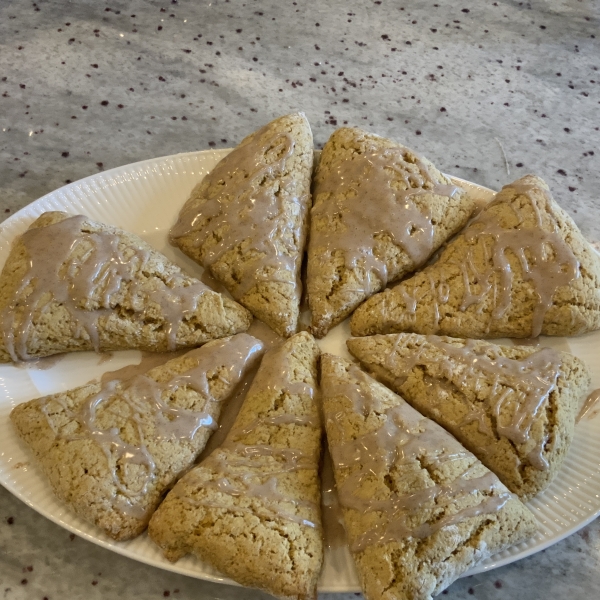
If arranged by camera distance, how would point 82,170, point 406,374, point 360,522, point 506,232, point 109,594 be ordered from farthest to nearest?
1. point 82,170
2. point 506,232
3. point 406,374
4. point 109,594
5. point 360,522

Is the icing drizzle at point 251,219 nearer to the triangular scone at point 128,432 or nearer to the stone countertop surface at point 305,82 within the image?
the triangular scone at point 128,432

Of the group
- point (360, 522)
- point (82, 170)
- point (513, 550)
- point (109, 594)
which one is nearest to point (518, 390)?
point (513, 550)

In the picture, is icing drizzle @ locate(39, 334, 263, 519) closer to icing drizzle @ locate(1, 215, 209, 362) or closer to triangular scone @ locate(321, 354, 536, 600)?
icing drizzle @ locate(1, 215, 209, 362)

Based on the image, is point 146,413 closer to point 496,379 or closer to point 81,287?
point 81,287

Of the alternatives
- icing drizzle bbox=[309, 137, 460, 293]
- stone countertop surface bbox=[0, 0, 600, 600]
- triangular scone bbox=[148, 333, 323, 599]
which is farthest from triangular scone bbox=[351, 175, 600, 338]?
stone countertop surface bbox=[0, 0, 600, 600]

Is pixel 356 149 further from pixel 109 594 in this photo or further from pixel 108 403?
pixel 109 594

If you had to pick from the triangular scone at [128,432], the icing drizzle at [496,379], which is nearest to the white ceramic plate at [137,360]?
the triangular scone at [128,432]
